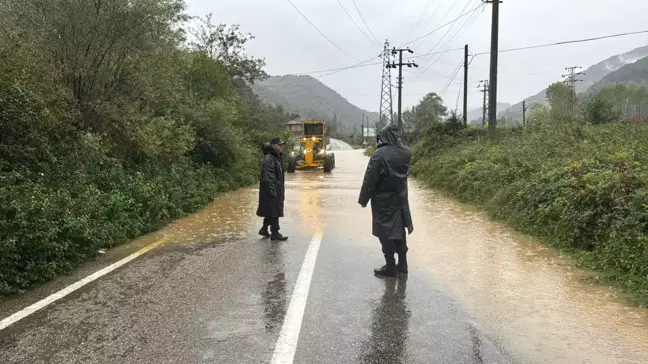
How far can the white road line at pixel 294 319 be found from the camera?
12.8ft

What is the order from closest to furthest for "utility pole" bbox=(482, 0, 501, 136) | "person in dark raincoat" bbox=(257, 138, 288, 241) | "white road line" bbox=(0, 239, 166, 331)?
"white road line" bbox=(0, 239, 166, 331) < "person in dark raincoat" bbox=(257, 138, 288, 241) < "utility pole" bbox=(482, 0, 501, 136)

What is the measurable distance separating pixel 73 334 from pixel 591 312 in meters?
4.92

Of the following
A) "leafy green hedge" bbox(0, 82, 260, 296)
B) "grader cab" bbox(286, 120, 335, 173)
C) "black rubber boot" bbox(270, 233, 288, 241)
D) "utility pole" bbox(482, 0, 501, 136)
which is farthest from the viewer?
"grader cab" bbox(286, 120, 335, 173)

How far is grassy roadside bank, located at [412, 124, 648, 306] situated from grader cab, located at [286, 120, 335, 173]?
1197 centimetres

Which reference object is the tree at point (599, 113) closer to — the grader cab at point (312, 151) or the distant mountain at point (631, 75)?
the grader cab at point (312, 151)

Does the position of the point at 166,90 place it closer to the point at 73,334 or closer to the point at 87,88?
the point at 87,88

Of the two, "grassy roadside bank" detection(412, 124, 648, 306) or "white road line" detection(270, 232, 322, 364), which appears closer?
"white road line" detection(270, 232, 322, 364)

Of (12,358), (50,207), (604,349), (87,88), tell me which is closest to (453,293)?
(604,349)

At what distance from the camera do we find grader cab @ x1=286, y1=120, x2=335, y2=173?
2802 centimetres

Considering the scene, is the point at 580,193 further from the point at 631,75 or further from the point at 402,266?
the point at 631,75

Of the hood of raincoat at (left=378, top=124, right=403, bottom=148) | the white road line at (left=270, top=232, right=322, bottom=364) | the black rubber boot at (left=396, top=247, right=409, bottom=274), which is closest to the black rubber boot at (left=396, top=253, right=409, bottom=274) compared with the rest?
the black rubber boot at (left=396, top=247, right=409, bottom=274)

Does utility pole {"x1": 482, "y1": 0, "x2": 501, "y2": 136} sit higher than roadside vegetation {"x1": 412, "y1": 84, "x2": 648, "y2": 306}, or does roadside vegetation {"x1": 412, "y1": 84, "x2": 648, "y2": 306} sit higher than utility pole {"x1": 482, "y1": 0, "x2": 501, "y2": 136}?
utility pole {"x1": 482, "y1": 0, "x2": 501, "y2": 136}

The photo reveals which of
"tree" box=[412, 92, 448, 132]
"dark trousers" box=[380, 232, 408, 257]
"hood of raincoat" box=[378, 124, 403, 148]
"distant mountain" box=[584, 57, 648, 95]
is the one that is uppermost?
"distant mountain" box=[584, 57, 648, 95]

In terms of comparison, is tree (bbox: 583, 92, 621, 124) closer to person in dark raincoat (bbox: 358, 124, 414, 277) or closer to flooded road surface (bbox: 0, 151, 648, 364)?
flooded road surface (bbox: 0, 151, 648, 364)
